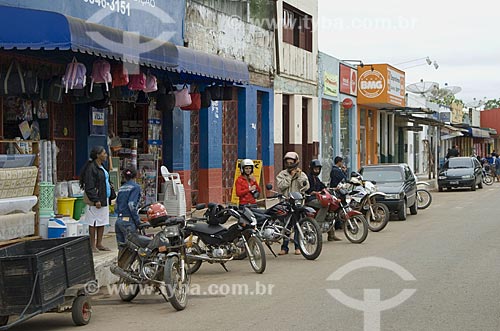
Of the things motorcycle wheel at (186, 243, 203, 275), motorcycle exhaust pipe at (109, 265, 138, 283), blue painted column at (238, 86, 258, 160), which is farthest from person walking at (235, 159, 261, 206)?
blue painted column at (238, 86, 258, 160)

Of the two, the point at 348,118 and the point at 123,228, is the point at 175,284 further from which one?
the point at 348,118

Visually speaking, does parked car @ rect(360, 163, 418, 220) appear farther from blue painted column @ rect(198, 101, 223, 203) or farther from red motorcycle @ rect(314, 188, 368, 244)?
red motorcycle @ rect(314, 188, 368, 244)

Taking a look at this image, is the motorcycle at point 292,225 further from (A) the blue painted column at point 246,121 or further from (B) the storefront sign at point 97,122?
(A) the blue painted column at point 246,121

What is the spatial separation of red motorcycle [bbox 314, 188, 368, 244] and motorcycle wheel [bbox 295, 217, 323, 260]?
1.63 m

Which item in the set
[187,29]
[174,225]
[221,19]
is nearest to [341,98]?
[221,19]

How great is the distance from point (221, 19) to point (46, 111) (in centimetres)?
830

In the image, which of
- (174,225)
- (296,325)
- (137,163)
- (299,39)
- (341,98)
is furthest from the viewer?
(341,98)

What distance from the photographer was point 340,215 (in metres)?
16.2

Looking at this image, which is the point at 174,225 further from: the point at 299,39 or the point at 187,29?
the point at 299,39

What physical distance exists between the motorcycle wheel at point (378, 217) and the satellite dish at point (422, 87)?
38.7 metres

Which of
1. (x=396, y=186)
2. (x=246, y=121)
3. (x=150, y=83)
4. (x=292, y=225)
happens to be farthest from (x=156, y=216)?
(x=246, y=121)

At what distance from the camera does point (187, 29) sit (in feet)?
64.2

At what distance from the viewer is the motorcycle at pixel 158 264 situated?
9.59 meters

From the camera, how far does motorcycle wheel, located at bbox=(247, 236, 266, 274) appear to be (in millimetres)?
12141
